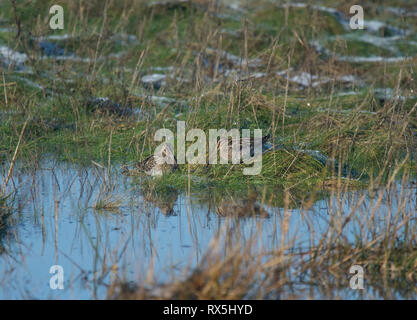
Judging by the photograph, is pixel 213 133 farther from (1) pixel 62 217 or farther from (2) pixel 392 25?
(2) pixel 392 25

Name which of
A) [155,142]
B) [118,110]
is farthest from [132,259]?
[118,110]

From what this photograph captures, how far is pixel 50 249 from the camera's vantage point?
393cm

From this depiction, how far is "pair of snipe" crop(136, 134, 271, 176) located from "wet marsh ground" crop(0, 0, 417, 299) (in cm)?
9

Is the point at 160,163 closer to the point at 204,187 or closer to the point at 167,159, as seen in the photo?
the point at 167,159

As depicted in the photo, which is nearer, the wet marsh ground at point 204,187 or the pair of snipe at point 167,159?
the wet marsh ground at point 204,187

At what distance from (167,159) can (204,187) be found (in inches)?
18.2

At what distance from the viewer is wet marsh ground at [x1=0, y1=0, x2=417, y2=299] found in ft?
11.5

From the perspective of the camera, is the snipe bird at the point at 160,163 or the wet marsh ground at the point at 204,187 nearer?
the wet marsh ground at the point at 204,187

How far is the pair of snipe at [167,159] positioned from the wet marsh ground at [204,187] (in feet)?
0.30

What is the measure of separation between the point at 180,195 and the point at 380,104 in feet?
10.7

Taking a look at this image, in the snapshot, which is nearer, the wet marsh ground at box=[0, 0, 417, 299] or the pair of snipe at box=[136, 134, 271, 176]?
the wet marsh ground at box=[0, 0, 417, 299]

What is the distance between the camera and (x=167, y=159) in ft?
18.2

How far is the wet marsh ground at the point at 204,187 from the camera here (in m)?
3.50

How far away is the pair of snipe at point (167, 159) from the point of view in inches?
216
